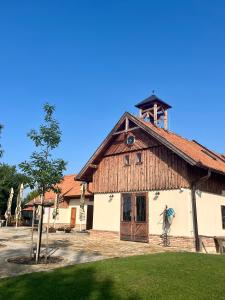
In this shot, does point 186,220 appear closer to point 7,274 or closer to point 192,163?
point 192,163

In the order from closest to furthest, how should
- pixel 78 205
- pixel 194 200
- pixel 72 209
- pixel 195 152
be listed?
pixel 194 200, pixel 195 152, pixel 78 205, pixel 72 209

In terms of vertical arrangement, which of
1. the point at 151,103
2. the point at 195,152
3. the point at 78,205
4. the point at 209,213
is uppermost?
the point at 151,103

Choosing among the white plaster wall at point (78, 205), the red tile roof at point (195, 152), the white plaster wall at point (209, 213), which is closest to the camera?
the red tile roof at point (195, 152)

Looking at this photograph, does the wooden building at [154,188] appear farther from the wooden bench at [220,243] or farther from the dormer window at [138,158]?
the wooden bench at [220,243]

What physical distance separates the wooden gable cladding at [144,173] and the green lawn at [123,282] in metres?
7.70

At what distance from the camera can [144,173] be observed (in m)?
19.3

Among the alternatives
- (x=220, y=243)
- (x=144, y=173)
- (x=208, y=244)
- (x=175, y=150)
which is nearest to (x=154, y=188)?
(x=144, y=173)

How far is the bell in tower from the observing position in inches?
910

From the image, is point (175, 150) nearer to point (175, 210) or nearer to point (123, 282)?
point (175, 210)

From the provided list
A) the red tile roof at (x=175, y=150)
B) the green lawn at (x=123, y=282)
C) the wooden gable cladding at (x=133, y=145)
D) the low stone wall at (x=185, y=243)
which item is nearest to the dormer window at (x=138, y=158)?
the wooden gable cladding at (x=133, y=145)

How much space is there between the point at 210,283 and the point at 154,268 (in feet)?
6.43

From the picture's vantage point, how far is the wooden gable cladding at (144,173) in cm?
1756

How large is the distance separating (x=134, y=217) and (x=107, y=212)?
2420 mm

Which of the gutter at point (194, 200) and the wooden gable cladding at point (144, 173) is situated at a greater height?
the wooden gable cladding at point (144, 173)
